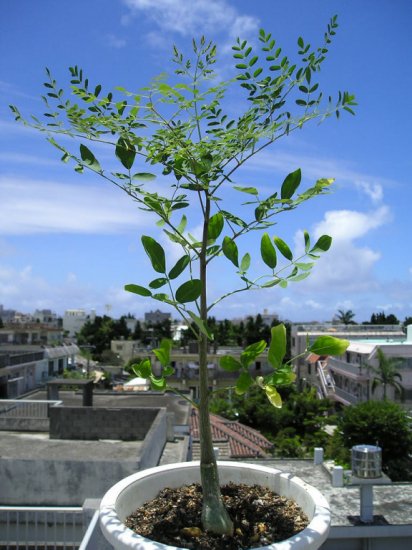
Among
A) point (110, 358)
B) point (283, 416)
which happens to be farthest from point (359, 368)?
point (110, 358)

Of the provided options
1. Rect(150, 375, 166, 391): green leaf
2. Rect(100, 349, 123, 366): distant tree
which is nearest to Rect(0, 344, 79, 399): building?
Rect(100, 349, 123, 366): distant tree

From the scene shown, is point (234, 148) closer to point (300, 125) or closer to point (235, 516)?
point (300, 125)

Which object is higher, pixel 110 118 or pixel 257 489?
A: pixel 110 118

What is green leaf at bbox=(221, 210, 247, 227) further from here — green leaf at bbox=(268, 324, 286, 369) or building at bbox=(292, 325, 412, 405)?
building at bbox=(292, 325, 412, 405)

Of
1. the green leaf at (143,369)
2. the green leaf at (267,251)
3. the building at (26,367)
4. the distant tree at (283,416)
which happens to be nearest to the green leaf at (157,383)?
the green leaf at (143,369)

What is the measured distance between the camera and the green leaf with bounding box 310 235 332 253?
105 inches

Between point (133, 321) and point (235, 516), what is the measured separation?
123225 millimetres

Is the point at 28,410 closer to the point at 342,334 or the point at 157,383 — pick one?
the point at 157,383

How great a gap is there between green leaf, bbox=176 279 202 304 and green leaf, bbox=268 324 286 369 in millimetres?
360

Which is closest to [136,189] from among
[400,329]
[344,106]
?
[344,106]

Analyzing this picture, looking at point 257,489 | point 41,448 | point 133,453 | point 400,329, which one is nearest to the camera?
point 257,489

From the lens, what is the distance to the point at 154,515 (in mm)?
2750

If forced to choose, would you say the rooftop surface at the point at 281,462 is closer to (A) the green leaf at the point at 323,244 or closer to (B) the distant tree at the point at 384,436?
(A) the green leaf at the point at 323,244

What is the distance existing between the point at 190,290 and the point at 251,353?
0.45 metres
